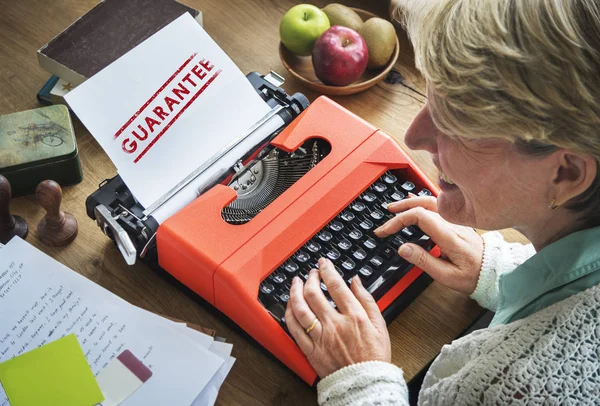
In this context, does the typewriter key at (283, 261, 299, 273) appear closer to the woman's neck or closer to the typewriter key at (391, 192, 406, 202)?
the typewriter key at (391, 192, 406, 202)

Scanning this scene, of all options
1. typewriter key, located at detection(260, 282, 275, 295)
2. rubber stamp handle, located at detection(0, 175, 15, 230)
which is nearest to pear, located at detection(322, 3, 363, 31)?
typewriter key, located at detection(260, 282, 275, 295)

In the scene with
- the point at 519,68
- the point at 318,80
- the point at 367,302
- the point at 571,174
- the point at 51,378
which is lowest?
the point at 51,378

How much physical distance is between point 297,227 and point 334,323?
19 centimetres

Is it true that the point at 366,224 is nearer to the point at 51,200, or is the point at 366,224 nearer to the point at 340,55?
the point at 340,55

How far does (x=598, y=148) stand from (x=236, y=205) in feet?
2.29

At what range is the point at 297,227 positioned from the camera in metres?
1.29

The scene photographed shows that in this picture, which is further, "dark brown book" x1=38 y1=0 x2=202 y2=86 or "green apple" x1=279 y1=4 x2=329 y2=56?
"green apple" x1=279 y1=4 x2=329 y2=56

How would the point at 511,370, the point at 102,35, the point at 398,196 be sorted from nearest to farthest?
the point at 511,370 → the point at 398,196 → the point at 102,35

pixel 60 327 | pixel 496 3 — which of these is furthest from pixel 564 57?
pixel 60 327

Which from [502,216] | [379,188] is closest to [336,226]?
[379,188]

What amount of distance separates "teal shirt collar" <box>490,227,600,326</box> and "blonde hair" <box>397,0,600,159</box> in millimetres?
184

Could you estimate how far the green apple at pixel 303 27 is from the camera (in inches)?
64.2

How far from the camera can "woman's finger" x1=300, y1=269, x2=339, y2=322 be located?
1216 mm

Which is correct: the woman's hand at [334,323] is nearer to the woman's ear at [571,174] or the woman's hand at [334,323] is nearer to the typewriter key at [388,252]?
the typewriter key at [388,252]
